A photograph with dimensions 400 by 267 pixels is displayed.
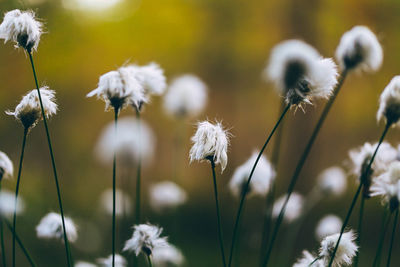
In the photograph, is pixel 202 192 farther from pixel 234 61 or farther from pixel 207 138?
pixel 207 138

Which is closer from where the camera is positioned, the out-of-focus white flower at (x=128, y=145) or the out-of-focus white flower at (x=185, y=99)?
the out-of-focus white flower at (x=128, y=145)

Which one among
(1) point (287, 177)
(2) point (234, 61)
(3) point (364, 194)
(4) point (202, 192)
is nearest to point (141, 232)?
(3) point (364, 194)

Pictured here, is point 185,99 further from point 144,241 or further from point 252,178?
point 144,241

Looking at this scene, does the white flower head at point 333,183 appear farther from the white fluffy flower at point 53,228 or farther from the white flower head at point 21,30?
the white flower head at point 21,30

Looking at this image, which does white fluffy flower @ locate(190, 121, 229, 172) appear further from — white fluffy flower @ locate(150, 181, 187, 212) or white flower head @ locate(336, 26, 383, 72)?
white fluffy flower @ locate(150, 181, 187, 212)

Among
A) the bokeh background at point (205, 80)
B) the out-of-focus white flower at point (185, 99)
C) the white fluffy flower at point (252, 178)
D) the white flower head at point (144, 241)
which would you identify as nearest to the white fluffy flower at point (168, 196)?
the out-of-focus white flower at point (185, 99)

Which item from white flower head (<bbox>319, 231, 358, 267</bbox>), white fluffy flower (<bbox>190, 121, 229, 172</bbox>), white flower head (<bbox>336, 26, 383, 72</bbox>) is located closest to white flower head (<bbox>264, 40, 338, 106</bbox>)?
white flower head (<bbox>336, 26, 383, 72</bbox>)
